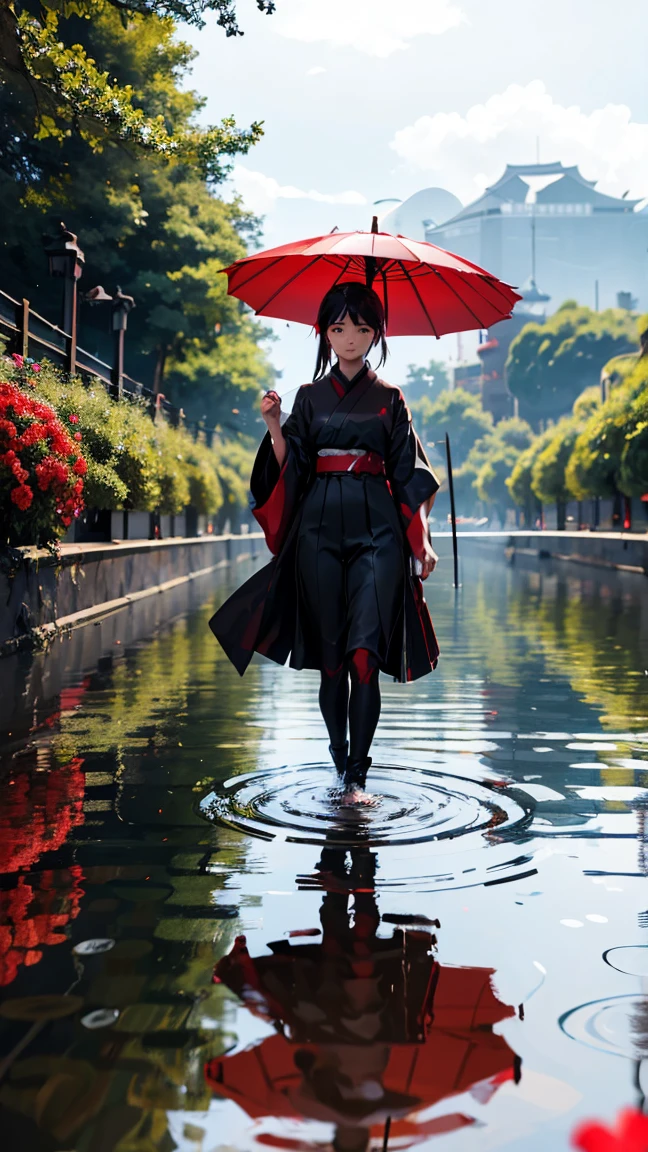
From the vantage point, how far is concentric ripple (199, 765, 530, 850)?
5.25 m

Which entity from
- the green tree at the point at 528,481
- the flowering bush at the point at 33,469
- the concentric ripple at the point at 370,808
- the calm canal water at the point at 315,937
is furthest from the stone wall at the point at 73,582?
the green tree at the point at 528,481

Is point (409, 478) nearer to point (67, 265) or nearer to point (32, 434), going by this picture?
point (32, 434)

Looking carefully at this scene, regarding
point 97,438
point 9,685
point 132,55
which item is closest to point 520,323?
point 132,55

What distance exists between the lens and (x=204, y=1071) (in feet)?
9.52

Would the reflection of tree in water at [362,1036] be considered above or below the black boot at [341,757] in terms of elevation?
below

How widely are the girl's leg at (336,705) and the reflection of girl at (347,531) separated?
0.04ft

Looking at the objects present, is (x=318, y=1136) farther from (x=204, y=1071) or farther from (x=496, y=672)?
(x=496, y=672)

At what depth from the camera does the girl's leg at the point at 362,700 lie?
5.78 meters

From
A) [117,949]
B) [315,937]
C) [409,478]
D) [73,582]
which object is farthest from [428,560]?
[73,582]

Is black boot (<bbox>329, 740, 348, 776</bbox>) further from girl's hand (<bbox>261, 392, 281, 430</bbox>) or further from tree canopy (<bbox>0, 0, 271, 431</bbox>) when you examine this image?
tree canopy (<bbox>0, 0, 271, 431</bbox>)

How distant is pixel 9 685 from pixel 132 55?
1112 inches

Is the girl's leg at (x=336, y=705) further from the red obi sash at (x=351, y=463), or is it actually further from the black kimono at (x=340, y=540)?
the red obi sash at (x=351, y=463)

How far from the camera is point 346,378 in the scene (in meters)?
5.95

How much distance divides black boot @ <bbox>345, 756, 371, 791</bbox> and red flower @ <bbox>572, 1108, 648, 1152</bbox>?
15.1 feet
